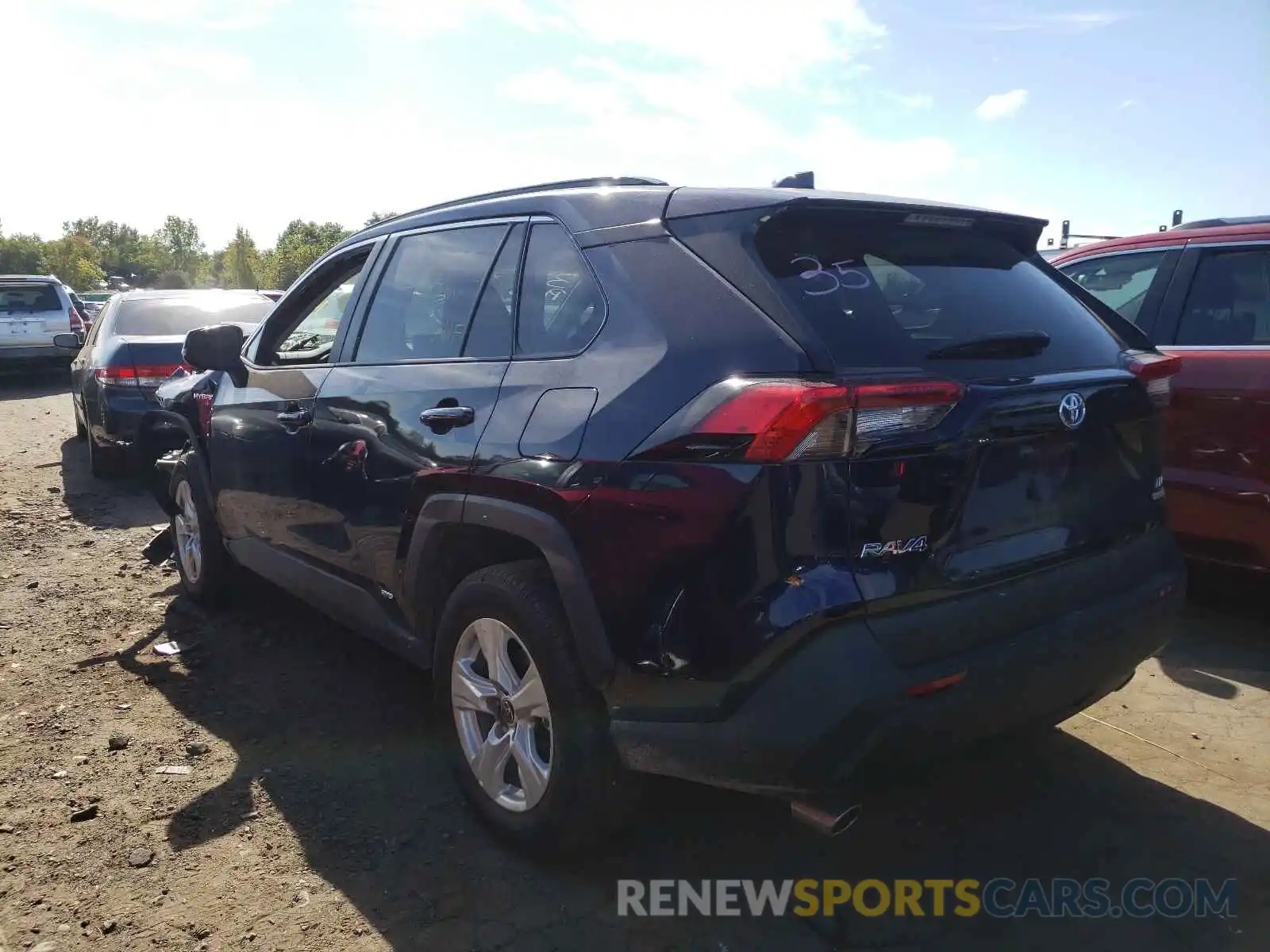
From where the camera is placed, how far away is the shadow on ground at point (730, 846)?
2.45 meters

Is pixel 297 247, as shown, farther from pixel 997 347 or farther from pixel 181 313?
pixel 997 347

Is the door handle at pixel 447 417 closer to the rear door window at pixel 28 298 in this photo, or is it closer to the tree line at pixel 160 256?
the rear door window at pixel 28 298

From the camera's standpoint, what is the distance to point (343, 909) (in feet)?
8.45

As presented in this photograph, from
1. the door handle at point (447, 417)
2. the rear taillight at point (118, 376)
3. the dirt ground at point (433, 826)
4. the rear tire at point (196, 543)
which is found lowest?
the dirt ground at point (433, 826)

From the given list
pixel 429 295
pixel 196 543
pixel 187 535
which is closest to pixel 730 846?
pixel 429 295

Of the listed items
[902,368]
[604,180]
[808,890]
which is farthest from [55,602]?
[902,368]

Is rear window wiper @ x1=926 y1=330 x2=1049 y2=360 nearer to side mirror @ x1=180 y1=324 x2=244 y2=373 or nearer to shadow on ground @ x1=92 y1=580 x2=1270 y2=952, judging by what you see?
shadow on ground @ x1=92 y1=580 x2=1270 y2=952

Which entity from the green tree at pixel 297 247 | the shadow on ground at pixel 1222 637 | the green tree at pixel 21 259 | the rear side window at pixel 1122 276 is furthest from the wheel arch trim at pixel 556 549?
the green tree at pixel 21 259

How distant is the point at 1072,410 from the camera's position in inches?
95.7

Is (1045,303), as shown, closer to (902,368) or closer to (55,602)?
(902,368)

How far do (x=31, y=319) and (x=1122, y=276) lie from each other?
15.6 metres

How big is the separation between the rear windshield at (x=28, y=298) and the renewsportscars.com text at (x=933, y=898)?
15991mm

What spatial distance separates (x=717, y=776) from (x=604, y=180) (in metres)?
1.72

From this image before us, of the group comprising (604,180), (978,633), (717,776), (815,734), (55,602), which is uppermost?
(604,180)
